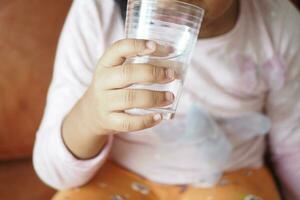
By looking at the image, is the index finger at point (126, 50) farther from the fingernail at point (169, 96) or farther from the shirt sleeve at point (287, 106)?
the shirt sleeve at point (287, 106)

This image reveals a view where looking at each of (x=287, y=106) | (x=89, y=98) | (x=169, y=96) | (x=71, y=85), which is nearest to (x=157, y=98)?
(x=169, y=96)

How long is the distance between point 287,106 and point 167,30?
0.46 meters

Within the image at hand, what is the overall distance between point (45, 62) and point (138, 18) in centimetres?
47

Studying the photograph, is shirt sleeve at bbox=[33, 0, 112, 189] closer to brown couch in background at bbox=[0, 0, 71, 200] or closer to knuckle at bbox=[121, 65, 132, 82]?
brown couch in background at bbox=[0, 0, 71, 200]

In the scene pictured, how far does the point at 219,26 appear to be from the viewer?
3.11ft

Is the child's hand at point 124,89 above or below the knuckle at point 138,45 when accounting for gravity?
below

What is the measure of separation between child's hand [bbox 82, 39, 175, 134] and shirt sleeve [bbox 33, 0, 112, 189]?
0.16 metres

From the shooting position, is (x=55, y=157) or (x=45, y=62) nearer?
(x=55, y=157)

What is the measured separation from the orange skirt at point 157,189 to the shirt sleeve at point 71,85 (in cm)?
3

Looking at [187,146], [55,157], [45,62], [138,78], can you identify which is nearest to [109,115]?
[138,78]

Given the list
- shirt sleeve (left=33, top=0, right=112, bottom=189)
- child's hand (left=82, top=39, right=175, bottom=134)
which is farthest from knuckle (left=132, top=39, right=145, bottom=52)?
shirt sleeve (left=33, top=0, right=112, bottom=189)

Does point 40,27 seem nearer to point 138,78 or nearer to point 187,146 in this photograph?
point 187,146

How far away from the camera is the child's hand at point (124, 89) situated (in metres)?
0.64

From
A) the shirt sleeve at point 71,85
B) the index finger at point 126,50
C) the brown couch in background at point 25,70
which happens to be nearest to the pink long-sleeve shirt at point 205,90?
the shirt sleeve at point 71,85
